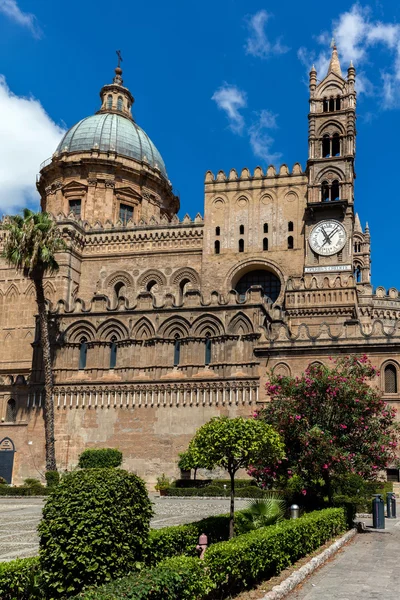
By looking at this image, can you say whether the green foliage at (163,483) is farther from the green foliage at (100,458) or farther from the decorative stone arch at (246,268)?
the decorative stone arch at (246,268)

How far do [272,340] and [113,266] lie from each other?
61.0 ft

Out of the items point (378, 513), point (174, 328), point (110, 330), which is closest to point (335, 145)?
point (174, 328)

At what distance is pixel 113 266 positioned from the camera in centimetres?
5378

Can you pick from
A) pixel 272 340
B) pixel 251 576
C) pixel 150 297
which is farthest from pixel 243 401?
pixel 251 576

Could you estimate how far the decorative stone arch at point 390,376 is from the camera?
122 feet

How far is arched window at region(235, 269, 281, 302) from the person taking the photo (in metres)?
50.2

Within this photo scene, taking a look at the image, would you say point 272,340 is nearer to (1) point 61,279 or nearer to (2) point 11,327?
(1) point 61,279

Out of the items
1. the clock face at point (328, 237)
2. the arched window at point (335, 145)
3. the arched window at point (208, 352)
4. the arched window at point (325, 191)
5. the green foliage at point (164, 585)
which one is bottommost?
the green foliage at point (164, 585)

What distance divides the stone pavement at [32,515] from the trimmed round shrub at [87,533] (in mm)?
5094

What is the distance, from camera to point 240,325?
40.9 metres

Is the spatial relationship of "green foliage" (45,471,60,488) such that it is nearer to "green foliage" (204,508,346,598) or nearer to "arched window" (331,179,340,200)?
"green foliage" (204,508,346,598)

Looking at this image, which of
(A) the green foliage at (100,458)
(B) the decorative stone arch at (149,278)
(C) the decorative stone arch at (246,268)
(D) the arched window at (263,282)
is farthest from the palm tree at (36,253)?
(D) the arched window at (263,282)

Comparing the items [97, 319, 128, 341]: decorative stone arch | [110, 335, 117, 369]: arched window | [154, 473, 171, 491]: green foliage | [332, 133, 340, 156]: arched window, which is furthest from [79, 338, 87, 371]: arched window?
[332, 133, 340, 156]: arched window

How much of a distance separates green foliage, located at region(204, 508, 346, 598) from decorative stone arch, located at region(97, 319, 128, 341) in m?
27.0
